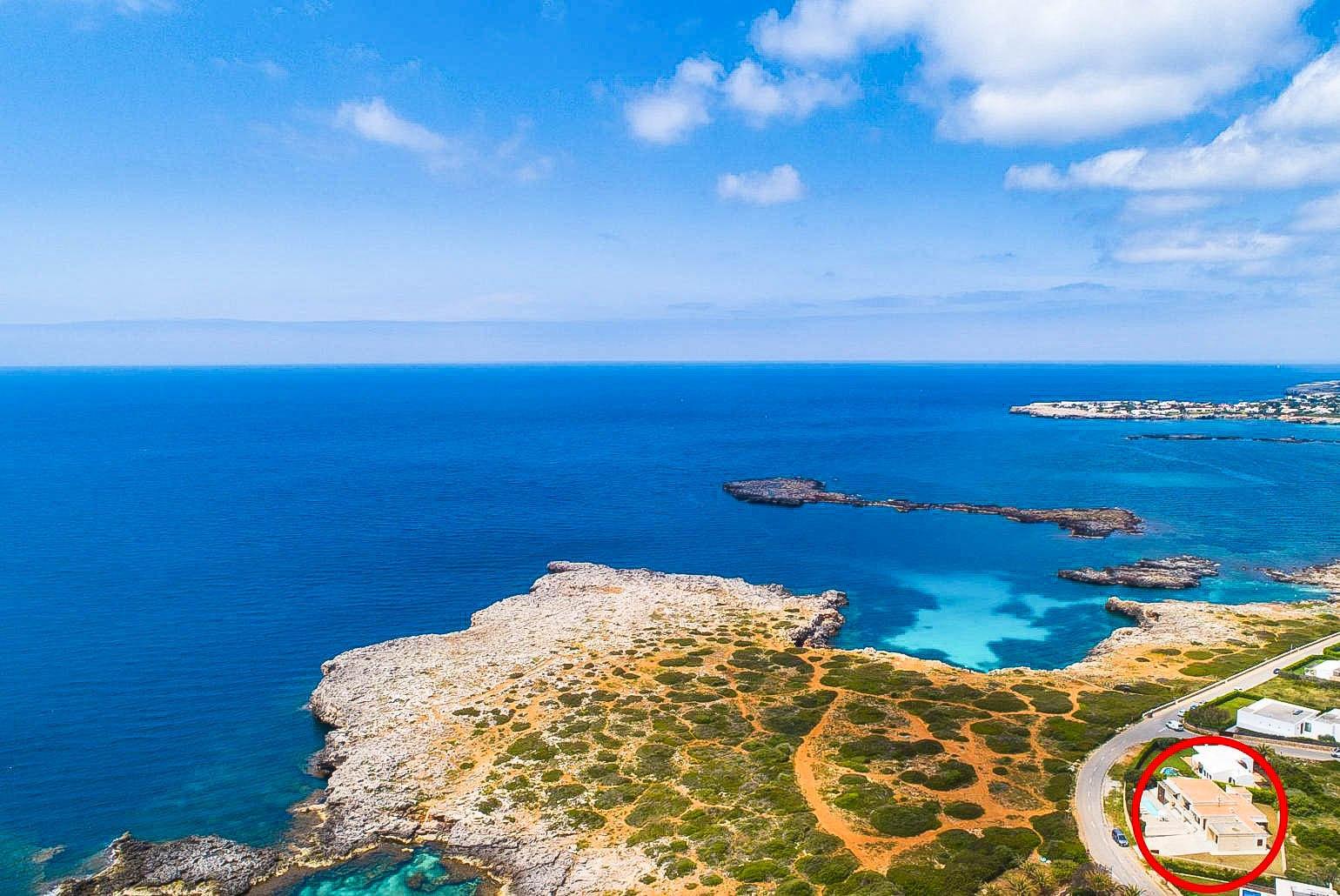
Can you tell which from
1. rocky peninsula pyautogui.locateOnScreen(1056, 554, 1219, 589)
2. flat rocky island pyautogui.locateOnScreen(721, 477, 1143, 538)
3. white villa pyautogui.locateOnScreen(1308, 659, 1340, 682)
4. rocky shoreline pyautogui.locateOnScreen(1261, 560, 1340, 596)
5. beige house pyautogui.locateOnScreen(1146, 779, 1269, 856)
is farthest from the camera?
flat rocky island pyautogui.locateOnScreen(721, 477, 1143, 538)

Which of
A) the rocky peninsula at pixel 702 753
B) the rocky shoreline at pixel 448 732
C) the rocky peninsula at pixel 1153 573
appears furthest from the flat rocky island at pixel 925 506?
the rocky shoreline at pixel 448 732

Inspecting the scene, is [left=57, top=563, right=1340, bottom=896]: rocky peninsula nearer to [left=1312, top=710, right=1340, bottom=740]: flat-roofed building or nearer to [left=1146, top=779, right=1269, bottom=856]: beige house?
[left=1146, top=779, right=1269, bottom=856]: beige house

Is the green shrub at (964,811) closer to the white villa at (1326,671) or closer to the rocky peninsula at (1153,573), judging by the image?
the white villa at (1326,671)

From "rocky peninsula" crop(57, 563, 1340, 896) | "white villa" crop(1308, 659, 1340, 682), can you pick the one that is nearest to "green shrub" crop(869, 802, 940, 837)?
"rocky peninsula" crop(57, 563, 1340, 896)

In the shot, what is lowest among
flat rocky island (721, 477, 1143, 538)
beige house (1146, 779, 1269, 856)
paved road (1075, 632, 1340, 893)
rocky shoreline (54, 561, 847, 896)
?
rocky shoreline (54, 561, 847, 896)

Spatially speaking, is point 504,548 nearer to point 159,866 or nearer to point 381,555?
point 381,555

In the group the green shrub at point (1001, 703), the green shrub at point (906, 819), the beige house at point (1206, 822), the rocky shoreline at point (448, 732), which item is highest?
the beige house at point (1206, 822)

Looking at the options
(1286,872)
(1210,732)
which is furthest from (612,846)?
(1210,732)
